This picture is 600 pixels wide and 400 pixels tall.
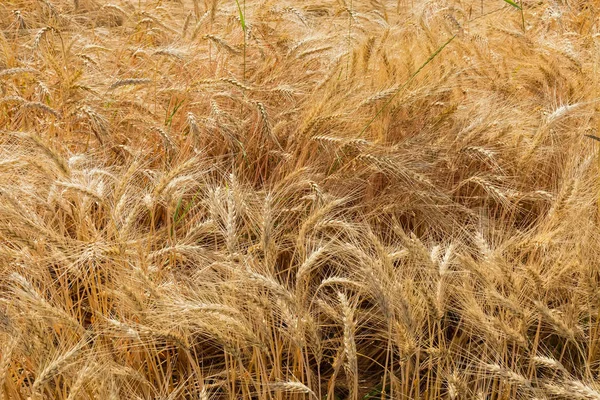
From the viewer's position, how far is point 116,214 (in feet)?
5.06

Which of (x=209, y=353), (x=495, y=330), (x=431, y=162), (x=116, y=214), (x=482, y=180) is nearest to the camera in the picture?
(x=495, y=330)

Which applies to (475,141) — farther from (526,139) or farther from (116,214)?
(116,214)

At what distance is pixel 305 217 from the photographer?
71.6 inches

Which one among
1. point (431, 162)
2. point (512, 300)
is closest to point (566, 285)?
point (512, 300)

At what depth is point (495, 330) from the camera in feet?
4.49

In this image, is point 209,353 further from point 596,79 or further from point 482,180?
point 596,79

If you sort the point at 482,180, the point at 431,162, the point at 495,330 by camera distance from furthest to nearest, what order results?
the point at 431,162
the point at 482,180
the point at 495,330

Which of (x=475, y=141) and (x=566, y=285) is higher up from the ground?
(x=475, y=141)

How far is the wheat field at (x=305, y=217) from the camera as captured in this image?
135 cm

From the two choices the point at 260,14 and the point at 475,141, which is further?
the point at 260,14

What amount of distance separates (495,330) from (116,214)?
34.9 inches

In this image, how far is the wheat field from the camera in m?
1.35

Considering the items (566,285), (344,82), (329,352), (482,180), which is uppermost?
(344,82)

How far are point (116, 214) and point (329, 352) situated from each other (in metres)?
0.66
